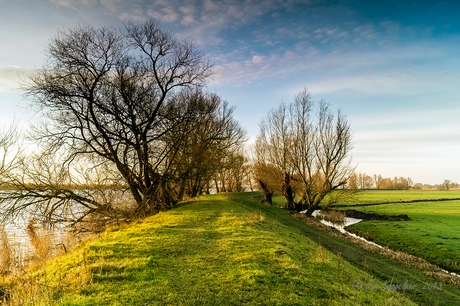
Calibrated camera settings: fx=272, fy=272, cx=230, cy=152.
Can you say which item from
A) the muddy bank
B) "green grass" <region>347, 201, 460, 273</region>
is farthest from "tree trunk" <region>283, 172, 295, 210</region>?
"green grass" <region>347, 201, 460, 273</region>

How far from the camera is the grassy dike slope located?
623 cm

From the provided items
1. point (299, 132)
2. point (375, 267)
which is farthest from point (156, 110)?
point (299, 132)

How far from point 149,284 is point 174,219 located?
9.17 metres

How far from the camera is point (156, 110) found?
850 inches

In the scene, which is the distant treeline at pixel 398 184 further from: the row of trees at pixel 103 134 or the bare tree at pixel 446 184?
the row of trees at pixel 103 134

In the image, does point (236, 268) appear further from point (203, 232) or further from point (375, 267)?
point (375, 267)

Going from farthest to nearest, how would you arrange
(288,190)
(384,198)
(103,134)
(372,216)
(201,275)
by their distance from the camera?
(384,198)
(288,190)
(372,216)
(103,134)
(201,275)

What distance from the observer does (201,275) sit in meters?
7.50

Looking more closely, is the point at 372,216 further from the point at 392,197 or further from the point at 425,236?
the point at 392,197

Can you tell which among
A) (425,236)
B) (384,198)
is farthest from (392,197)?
(425,236)

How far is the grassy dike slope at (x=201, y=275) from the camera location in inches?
245

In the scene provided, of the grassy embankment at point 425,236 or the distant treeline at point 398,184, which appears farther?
the distant treeline at point 398,184

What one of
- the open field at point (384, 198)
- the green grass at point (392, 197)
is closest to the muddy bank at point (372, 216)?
the open field at point (384, 198)

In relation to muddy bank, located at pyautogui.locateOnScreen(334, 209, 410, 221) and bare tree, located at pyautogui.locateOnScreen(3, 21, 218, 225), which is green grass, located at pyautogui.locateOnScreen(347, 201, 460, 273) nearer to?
muddy bank, located at pyautogui.locateOnScreen(334, 209, 410, 221)
